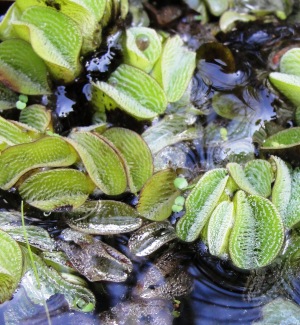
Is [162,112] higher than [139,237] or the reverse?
higher

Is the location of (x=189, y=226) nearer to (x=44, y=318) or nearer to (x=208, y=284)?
(x=208, y=284)

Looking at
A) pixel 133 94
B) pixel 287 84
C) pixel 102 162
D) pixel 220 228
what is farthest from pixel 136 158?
pixel 287 84

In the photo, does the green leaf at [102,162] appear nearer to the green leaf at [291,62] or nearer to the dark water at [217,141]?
the dark water at [217,141]

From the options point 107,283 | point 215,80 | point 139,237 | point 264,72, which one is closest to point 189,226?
point 139,237

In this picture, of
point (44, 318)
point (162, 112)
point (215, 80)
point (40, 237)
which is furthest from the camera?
point (215, 80)

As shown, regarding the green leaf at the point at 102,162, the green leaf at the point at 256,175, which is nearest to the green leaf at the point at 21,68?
the green leaf at the point at 102,162

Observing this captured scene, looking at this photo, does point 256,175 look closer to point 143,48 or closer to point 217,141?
point 217,141

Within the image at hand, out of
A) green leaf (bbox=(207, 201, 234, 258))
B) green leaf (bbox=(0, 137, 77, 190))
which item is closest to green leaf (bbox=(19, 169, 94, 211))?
green leaf (bbox=(0, 137, 77, 190))
